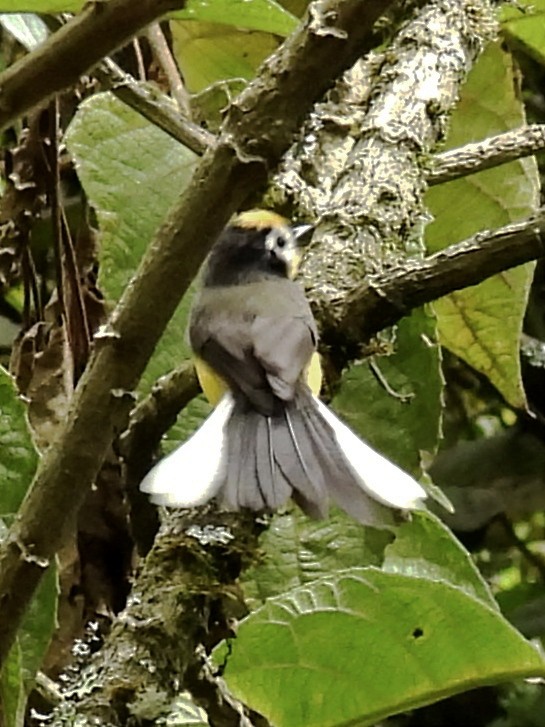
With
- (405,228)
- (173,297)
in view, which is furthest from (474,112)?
(173,297)

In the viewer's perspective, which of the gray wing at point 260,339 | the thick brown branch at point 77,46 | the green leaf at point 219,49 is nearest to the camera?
the thick brown branch at point 77,46

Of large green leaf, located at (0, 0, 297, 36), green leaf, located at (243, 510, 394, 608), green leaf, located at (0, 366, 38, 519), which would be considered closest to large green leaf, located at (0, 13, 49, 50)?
large green leaf, located at (0, 0, 297, 36)

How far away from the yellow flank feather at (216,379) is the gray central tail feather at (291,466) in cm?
2

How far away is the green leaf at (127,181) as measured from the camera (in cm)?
109

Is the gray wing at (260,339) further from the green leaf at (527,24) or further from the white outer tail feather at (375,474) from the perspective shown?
the green leaf at (527,24)

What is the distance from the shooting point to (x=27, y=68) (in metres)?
0.49

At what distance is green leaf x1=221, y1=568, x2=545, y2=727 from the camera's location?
0.75 metres

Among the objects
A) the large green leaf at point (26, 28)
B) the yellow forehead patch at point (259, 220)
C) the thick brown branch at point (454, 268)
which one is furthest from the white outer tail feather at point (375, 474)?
the large green leaf at point (26, 28)

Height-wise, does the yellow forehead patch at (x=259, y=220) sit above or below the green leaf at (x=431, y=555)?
above

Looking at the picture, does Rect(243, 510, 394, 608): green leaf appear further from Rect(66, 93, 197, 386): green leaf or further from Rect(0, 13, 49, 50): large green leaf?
Rect(0, 13, 49, 50): large green leaf

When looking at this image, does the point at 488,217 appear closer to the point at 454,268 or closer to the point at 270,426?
the point at 270,426

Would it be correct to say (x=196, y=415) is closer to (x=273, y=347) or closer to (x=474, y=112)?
(x=273, y=347)

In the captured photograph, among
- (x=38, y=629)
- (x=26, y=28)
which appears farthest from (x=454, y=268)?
(x=26, y=28)

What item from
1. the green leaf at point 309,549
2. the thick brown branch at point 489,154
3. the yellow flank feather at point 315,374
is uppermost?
the thick brown branch at point 489,154
